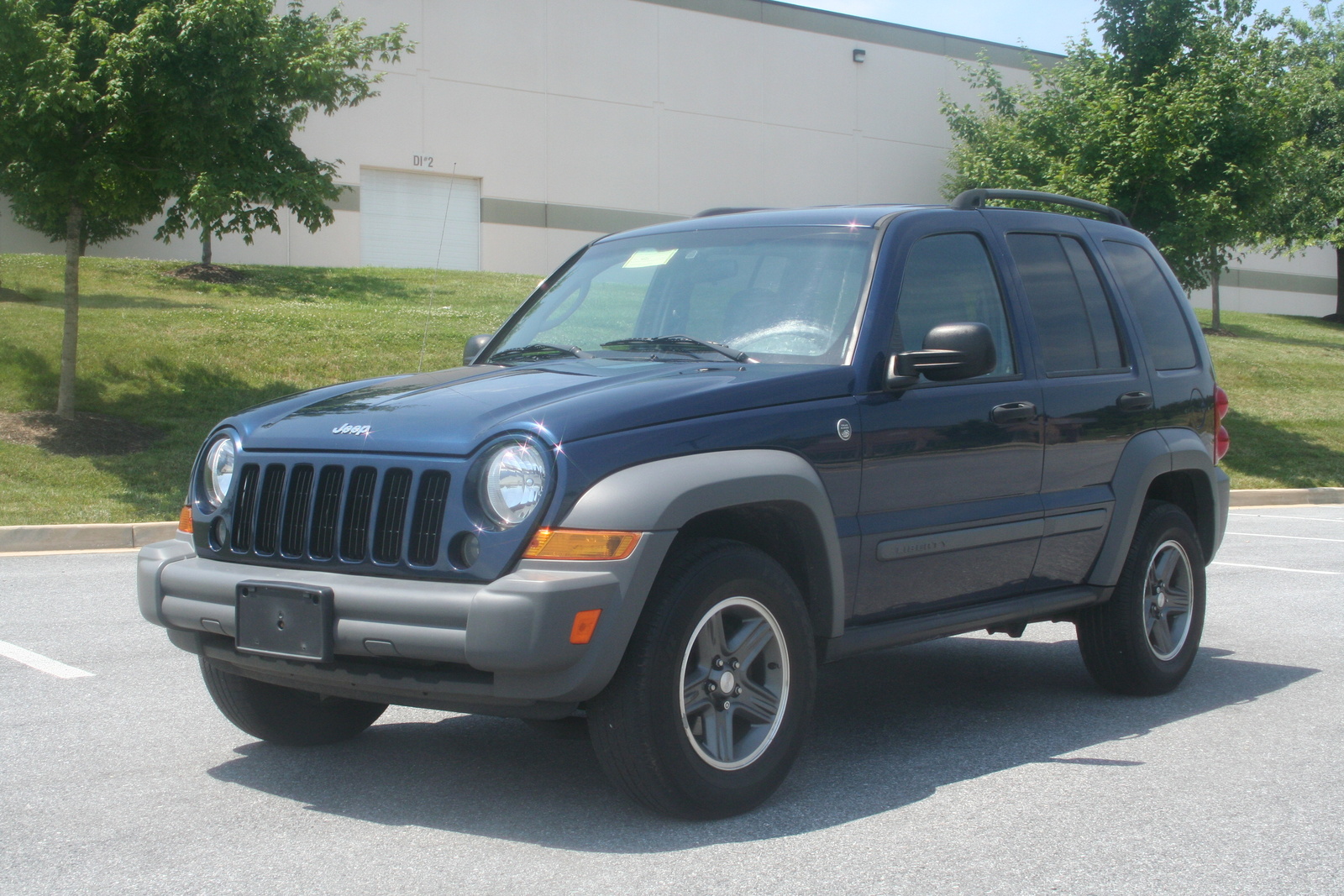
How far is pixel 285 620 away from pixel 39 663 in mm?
3263

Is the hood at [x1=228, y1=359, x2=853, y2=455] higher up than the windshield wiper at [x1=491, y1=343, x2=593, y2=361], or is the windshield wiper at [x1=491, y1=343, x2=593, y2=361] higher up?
the windshield wiper at [x1=491, y1=343, x2=593, y2=361]

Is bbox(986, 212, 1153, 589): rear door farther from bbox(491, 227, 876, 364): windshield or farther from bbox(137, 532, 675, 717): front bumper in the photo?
bbox(137, 532, 675, 717): front bumper

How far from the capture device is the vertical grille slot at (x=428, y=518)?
377cm

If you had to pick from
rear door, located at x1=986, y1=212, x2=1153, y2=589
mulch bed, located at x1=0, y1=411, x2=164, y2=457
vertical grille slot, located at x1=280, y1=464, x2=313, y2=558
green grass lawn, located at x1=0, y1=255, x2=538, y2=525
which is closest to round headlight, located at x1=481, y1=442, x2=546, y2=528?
vertical grille slot, located at x1=280, y1=464, x2=313, y2=558

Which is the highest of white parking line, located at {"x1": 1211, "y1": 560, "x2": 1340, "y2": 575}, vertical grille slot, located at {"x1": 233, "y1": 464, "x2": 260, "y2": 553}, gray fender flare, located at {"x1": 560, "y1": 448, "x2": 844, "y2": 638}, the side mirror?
the side mirror

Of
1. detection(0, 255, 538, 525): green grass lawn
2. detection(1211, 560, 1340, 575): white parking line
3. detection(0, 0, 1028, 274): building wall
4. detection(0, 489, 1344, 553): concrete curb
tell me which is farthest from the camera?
detection(0, 0, 1028, 274): building wall

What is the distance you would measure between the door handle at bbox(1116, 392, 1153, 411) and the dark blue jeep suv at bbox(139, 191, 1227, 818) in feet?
0.04

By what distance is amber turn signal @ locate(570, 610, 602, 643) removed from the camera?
362 cm

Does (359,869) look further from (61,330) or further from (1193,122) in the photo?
(1193,122)

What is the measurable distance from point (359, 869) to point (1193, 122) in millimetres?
18388

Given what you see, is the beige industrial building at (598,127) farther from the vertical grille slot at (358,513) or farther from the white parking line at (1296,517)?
the vertical grille slot at (358,513)

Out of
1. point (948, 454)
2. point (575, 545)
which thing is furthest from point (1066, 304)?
point (575, 545)

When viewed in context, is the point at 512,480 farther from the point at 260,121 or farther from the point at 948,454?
the point at 260,121

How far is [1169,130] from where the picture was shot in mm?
19047
